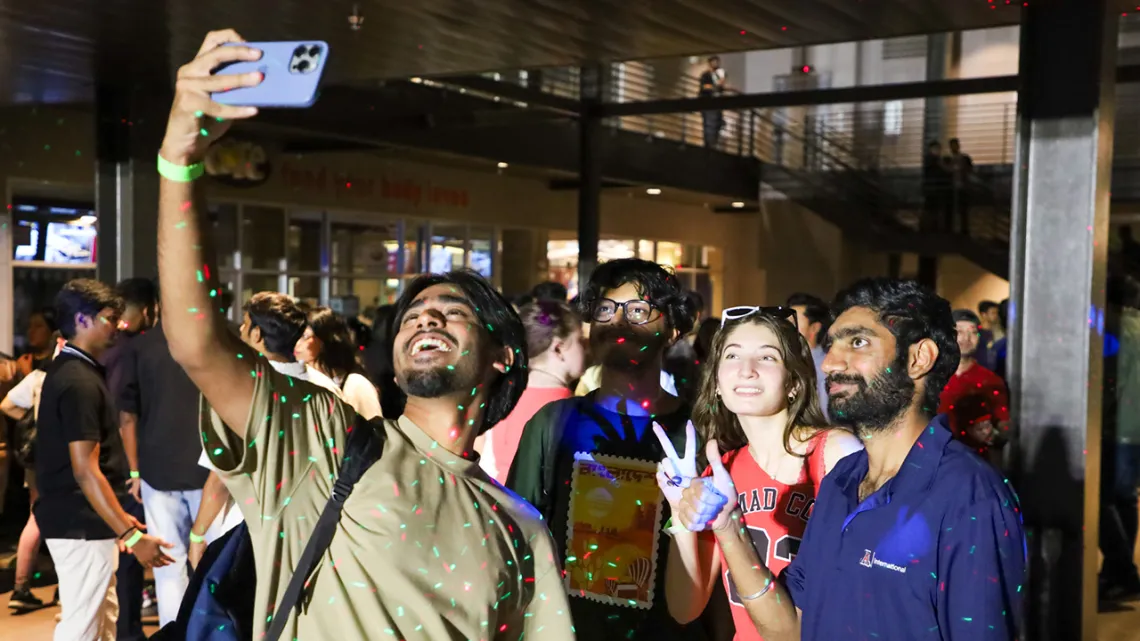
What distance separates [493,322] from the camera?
2.25m

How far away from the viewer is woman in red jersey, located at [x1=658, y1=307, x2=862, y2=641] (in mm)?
2691

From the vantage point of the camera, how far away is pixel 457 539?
78.1 inches

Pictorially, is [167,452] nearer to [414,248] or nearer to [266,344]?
[266,344]

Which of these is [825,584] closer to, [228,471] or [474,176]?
[228,471]

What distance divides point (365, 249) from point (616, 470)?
12554 mm

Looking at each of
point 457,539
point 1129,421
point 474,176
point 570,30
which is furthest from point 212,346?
A: point 474,176

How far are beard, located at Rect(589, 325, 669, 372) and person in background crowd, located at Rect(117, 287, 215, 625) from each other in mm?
2648

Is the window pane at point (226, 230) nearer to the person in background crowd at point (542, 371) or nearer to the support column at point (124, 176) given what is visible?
the support column at point (124, 176)

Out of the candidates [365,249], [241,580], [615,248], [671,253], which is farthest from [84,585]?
[671,253]

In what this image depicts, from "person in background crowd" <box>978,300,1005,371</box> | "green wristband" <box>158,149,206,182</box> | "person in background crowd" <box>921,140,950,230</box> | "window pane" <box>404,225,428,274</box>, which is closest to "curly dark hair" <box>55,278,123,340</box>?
"green wristband" <box>158,149,206,182</box>

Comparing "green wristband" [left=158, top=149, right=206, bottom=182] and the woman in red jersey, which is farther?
the woman in red jersey

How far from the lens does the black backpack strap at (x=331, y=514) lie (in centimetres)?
184

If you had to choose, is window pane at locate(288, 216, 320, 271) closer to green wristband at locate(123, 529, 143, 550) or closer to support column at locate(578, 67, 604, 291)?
support column at locate(578, 67, 604, 291)

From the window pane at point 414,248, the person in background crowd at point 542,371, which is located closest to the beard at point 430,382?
the person in background crowd at point 542,371
